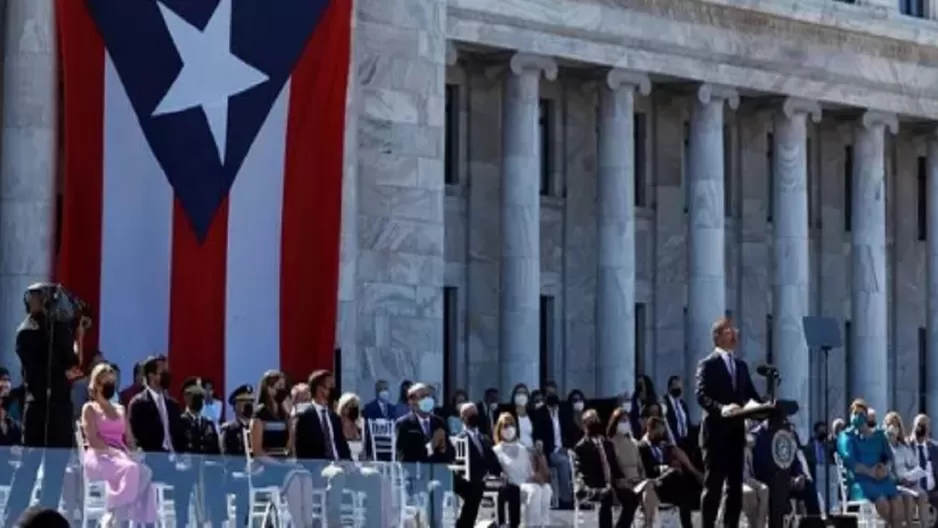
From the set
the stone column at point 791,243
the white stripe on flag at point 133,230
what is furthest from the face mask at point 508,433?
the stone column at point 791,243

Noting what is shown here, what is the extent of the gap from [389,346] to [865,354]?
16.2 metres

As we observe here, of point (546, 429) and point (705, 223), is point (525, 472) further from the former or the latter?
point (705, 223)

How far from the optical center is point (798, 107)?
50.7 metres

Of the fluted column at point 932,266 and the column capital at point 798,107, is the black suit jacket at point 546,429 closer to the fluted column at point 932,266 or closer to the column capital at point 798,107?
the column capital at point 798,107

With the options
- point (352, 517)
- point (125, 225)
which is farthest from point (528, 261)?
point (352, 517)

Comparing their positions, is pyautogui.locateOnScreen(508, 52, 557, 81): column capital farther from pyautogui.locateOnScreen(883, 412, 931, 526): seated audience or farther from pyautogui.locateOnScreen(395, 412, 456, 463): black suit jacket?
pyautogui.locateOnScreen(395, 412, 456, 463): black suit jacket

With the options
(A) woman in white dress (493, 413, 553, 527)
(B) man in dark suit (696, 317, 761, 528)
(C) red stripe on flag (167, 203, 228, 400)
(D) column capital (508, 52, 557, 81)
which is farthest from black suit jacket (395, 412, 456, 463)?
(D) column capital (508, 52, 557, 81)

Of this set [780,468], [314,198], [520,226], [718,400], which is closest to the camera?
[718,400]

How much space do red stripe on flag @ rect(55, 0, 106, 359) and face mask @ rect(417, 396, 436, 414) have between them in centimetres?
408

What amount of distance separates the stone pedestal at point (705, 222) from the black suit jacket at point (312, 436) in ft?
75.5

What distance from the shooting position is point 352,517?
2231cm

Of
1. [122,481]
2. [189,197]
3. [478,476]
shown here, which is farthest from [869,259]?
[122,481]

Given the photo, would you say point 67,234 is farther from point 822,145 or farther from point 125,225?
point 822,145

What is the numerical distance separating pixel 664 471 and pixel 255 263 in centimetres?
558
